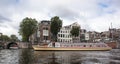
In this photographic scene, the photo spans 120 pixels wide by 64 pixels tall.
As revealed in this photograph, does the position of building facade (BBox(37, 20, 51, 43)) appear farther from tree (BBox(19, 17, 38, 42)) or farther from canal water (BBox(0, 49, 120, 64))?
canal water (BBox(0, 49, 120, 64))

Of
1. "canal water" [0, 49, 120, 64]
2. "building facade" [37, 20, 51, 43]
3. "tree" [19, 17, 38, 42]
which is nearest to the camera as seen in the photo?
"canal water" [0, 49, 120, 64]

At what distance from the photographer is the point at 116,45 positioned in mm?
122062

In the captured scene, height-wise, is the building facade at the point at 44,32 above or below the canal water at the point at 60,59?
above

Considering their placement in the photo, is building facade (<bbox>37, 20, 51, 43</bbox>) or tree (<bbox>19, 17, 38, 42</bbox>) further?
building facade (<bbox>37, 20, 51, 43</bbox>)

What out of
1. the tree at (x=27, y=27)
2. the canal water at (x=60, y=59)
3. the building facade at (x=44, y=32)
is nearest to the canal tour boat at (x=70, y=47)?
the canal water at (x=60, y=59)

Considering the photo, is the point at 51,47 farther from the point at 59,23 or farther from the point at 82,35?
the point at 82,35

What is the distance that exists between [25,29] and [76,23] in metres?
45.9

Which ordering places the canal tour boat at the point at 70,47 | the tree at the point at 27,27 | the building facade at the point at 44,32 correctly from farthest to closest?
1. the building facade at the point at 44,32
2. the tree at the point at 27,27
3. the canal tour boat at the point at 70,47

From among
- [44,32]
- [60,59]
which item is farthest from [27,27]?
[60,59]

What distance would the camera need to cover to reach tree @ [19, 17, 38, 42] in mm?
117438

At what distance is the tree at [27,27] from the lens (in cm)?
11744

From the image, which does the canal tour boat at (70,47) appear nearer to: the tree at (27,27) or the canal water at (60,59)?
the canal water at (60,59)

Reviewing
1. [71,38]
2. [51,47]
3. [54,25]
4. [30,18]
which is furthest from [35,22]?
[51,47]

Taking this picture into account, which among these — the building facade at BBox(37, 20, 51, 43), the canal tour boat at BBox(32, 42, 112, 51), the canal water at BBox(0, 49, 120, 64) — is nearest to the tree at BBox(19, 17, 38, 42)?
the building facade at BBox(37, 20, 51, 43)
